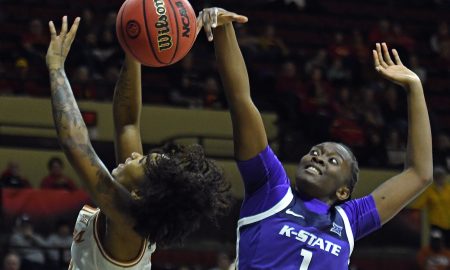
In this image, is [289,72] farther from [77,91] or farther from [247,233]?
[247,233]

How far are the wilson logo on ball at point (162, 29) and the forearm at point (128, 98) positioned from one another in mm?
213

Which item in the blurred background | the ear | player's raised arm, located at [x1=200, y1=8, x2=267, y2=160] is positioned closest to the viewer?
player's raised arm, located at [x1=200, y1=8, x2=267, y2=160]

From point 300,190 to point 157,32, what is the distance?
0.95 metres

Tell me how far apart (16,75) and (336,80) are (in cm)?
392

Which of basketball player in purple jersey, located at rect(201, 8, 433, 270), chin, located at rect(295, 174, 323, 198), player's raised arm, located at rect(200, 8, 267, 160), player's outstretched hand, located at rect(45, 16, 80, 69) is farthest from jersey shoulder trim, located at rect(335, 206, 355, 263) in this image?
player's outstretched hand, located at rect(45, 16, 80, 69)

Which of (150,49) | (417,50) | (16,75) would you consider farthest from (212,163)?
(417,50)

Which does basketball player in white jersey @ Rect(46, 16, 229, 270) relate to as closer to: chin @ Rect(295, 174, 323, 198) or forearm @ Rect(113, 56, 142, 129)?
chin @ Rect(295, 174, 323, 198)

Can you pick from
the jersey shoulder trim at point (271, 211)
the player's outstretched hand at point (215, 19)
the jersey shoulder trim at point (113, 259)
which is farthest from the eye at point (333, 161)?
the jersey shoulder trim at point (113, 259)

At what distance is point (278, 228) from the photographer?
434 centimetres

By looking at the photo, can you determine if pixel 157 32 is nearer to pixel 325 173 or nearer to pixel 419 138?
pixel 325 173

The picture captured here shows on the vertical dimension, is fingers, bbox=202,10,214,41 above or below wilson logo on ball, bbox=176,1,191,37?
above

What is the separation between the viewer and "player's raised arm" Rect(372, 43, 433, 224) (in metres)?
4.61

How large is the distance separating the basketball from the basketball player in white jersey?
0.59 meters

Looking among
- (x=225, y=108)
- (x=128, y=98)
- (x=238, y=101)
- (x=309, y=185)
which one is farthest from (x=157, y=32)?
(x=225, y=108)
